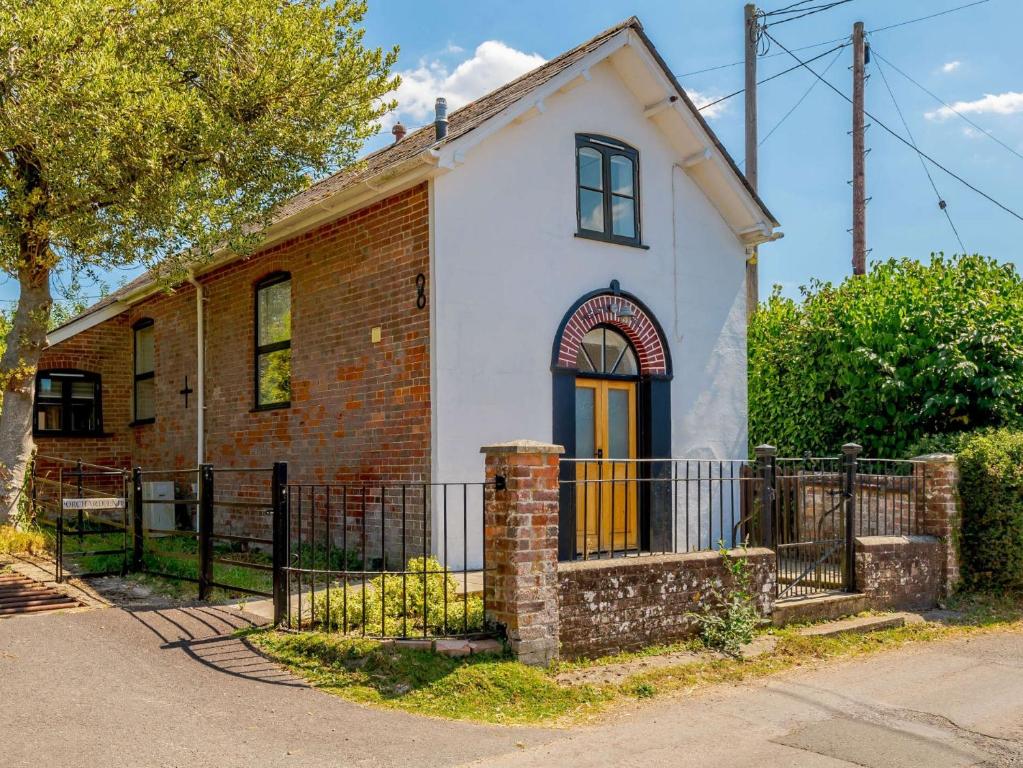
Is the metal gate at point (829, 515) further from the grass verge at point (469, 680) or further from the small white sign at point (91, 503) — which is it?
the small white sign at point (91, 503)

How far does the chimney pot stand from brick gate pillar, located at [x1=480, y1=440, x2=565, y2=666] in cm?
454

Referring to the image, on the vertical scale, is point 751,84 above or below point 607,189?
above

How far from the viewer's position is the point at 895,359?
12.3 metres

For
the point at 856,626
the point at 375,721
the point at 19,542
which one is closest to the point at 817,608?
the point at 856,626

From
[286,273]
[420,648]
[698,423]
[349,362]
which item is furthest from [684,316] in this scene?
[420,648]

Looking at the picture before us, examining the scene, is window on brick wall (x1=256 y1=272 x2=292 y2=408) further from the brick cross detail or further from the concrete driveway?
the concrete driveway

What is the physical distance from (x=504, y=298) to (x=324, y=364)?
8.40 ft

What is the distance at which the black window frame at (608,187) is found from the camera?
10820 mm

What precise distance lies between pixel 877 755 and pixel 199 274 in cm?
1145

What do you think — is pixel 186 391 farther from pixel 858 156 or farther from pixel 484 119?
pixel 858 156

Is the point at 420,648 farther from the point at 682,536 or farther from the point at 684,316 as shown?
the point at 684,316

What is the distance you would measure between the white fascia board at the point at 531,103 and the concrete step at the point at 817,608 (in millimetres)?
5461

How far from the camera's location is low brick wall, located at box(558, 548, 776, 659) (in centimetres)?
683

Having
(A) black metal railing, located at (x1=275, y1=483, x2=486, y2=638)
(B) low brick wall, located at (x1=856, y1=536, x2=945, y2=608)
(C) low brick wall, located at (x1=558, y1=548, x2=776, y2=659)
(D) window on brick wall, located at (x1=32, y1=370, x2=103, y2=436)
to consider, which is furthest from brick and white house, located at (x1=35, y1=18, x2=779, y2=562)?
(D) window on brick wall, located at (x1=32, y1=370, x2=103, y2=436)
